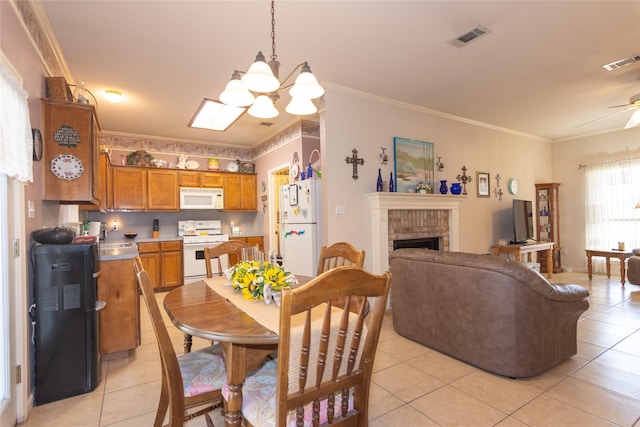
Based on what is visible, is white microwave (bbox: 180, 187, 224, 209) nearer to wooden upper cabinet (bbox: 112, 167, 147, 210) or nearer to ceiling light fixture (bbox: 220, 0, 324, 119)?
wooden upper cabinet (bbox: 112, 167, 147, 210)

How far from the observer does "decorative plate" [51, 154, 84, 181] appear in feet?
7.97

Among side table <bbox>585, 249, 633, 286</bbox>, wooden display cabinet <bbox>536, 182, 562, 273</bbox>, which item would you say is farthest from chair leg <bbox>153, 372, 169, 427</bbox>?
wooden display cabinet <bbox>536, 182, 562, 273</bbox>

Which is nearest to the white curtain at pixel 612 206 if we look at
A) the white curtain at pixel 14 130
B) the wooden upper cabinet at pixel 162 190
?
the wooden upper cabinet at pixel 162 190

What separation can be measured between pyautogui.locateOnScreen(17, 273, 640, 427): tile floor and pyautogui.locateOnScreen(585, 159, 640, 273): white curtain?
3.84 meters

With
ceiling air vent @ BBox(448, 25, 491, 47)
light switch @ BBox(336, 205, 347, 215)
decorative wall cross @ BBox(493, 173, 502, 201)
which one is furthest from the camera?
decorative wall cross @ BBox(493, 173, 502, 201)

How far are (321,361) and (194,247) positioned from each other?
4939 mm

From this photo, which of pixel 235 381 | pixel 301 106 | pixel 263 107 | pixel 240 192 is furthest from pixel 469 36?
pixel 240 192

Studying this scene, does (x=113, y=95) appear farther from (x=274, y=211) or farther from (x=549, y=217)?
(x=549, y=217)

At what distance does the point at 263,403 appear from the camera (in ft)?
4.12

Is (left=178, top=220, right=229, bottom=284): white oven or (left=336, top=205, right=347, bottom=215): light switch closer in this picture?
(left=336, top=205, right=347, bottom=215): light switch

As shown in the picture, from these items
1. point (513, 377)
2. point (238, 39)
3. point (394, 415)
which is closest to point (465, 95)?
point (238, 39)

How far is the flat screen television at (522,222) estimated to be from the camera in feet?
18.1

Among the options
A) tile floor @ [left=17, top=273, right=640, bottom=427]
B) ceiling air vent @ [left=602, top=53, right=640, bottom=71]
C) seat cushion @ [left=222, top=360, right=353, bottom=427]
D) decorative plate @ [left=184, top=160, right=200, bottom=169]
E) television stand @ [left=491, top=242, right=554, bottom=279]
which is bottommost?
tile floor @ [left=17, top=273, right=640, bottom=427]

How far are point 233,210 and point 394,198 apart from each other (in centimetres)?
338
